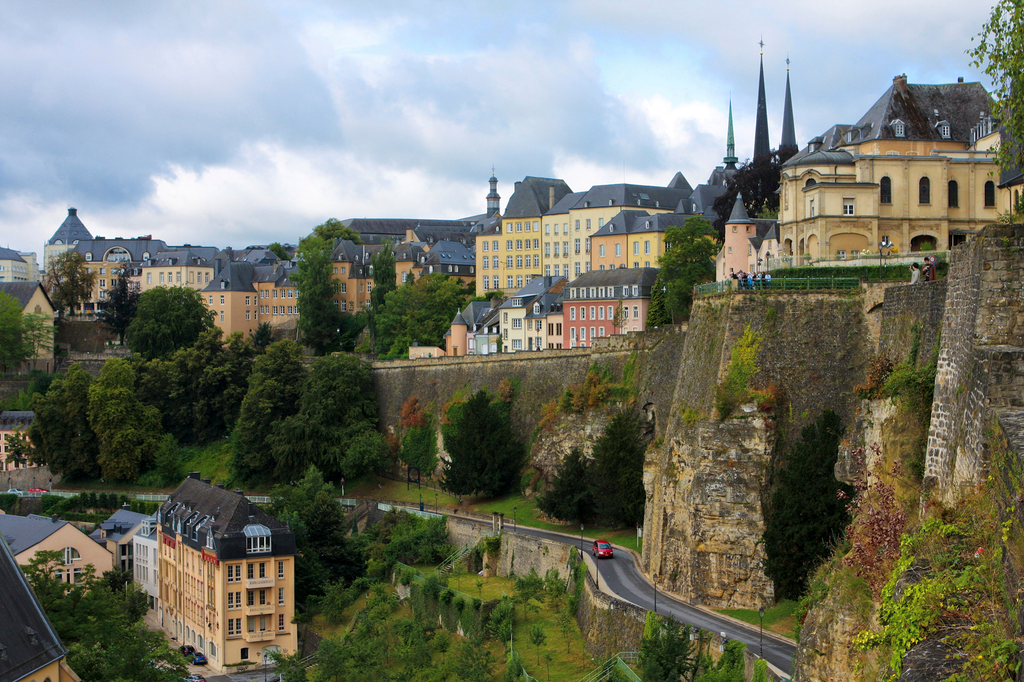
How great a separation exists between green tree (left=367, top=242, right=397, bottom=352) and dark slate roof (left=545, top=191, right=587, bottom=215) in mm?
13032

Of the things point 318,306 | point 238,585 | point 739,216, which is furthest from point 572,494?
point 318,306

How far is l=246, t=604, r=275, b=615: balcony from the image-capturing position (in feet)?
148

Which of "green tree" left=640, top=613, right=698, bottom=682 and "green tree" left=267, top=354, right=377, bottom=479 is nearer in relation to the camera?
"green tree" left=640, top=613, right=698, bottom=682

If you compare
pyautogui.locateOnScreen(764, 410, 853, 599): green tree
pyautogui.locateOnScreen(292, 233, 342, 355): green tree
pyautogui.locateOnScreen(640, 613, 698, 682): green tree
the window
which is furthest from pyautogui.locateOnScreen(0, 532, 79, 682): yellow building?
pyautogui.locateOnScreen(292, 233, 342, 355): green tree

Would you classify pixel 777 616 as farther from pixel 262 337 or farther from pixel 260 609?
pixel 262 337

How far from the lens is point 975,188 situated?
3722 cm

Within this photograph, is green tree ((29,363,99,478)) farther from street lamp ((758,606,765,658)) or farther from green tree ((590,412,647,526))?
street lamp ((758,606,765,658))

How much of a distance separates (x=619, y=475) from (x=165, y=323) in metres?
46.4

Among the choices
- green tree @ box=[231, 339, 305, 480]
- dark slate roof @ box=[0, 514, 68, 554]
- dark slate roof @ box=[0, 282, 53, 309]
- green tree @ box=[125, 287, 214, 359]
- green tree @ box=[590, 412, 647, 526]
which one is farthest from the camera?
dark slate roof @ box=[0, 282, 53, 309]

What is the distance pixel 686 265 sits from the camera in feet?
168

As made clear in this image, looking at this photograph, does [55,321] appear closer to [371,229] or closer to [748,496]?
[371,229]

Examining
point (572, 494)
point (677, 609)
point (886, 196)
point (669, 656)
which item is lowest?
point (677, 609)

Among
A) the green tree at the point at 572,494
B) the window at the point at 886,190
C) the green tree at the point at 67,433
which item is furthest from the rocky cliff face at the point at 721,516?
the green tree at the point at 67,433

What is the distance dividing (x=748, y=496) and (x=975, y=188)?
14.5 m
